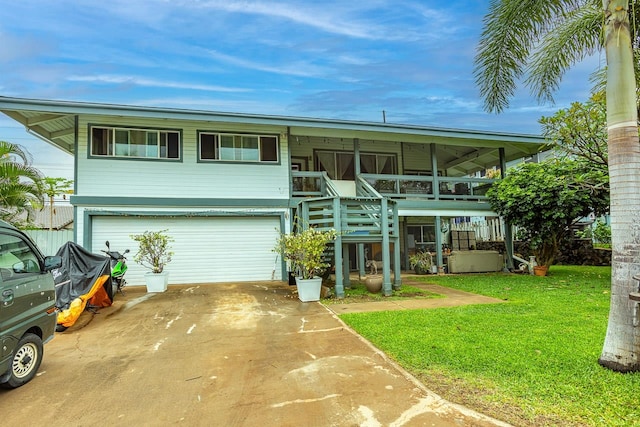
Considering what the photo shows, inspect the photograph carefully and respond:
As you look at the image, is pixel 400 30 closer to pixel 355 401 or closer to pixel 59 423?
pixel 355 401

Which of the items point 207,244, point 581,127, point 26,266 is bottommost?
point 26,266

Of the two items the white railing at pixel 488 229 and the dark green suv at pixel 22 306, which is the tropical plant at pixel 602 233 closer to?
the white railing at pixel 488 229

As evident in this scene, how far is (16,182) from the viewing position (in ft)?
37.6

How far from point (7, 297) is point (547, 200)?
522 inches

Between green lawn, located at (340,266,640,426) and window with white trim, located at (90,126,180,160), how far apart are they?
8.27 metres

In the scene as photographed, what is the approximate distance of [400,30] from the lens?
11.7 metres

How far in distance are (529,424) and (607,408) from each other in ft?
2.62

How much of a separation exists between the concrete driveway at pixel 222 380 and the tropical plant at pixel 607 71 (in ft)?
7.14

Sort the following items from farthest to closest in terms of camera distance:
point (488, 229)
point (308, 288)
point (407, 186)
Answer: point (488, 229), point (407, 186), point (308, 288)

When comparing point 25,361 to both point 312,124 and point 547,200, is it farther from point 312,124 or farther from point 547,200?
point 547,200

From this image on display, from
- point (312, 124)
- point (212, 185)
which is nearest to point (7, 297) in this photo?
point (212, 185)

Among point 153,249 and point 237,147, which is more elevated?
point 237,147

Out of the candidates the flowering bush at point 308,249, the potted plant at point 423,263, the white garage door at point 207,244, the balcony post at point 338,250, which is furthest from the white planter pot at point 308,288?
the potted plant at point 423,263

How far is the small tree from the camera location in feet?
37.3
